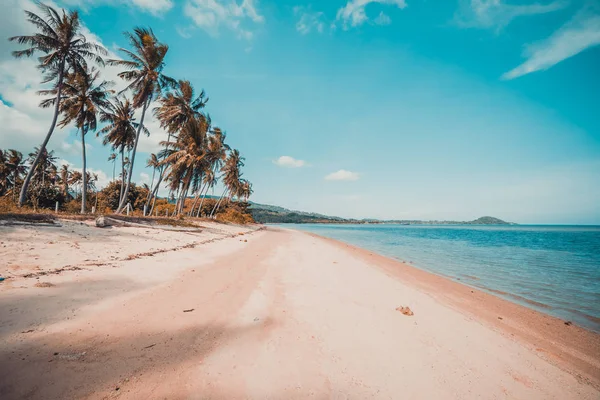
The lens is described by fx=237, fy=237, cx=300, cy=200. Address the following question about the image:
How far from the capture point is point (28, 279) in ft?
15.1

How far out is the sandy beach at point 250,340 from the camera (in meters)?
2.45

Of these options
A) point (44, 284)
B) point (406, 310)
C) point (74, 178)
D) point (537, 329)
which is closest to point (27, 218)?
point (44, 284)

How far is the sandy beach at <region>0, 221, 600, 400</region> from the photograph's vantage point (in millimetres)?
2449

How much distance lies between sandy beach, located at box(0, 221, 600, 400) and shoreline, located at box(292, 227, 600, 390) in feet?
0.13

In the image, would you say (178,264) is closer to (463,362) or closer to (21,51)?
(463,362)

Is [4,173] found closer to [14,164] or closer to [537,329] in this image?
[14,164]

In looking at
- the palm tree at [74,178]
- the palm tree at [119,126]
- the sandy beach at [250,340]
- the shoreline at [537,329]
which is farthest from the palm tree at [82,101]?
the palm tree at [74,178]

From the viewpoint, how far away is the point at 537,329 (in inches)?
213

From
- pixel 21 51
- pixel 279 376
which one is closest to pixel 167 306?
pixel 279 376

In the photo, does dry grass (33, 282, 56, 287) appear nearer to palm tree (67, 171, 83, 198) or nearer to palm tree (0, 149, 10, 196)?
palm tree (0, 149, 10, 196)

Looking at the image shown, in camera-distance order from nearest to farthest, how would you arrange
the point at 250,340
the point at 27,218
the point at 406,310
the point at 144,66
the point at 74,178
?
the point at 250,340 < the point at 406,310 < the point at 27,218 < the point at 144,66 < the point at 74,178

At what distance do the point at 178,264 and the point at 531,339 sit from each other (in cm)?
896

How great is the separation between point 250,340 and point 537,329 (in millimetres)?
6512

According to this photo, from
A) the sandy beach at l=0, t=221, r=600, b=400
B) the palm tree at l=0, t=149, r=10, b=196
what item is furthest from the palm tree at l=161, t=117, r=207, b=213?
the palm tree at l=0, t=149, r=10, b=196
